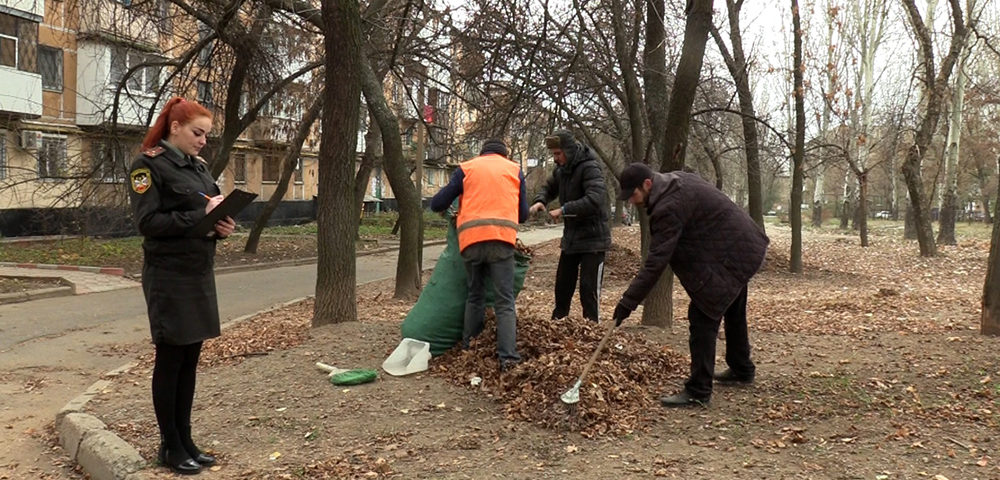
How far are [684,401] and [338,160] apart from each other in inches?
155

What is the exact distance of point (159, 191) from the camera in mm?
3506

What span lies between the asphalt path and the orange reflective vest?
2.80 m

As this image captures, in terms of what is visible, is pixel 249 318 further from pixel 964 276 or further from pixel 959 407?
pixel 964 276

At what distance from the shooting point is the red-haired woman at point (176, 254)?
3.49 meters

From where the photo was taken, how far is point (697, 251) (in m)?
4.38

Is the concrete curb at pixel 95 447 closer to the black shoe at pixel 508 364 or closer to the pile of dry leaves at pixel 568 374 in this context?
the pile of dry leaves at pixel 568 374

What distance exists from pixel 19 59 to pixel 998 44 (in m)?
30.4

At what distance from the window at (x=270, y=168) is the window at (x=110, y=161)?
20.2 m

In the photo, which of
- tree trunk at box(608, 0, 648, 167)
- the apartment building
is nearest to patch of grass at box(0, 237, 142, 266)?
the apartment building

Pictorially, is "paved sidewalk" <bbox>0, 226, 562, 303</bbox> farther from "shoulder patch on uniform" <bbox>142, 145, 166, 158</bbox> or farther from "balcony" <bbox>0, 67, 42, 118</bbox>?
"shoulder patch on uniform" <bbox>142, 145, 166, 158</bbox>

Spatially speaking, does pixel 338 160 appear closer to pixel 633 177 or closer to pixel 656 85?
pixel 633 177

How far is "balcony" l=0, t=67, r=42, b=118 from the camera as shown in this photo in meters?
18.3

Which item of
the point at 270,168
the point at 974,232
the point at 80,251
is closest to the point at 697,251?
the point at 80,251

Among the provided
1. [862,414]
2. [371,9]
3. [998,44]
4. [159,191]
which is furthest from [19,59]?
[998,44]
